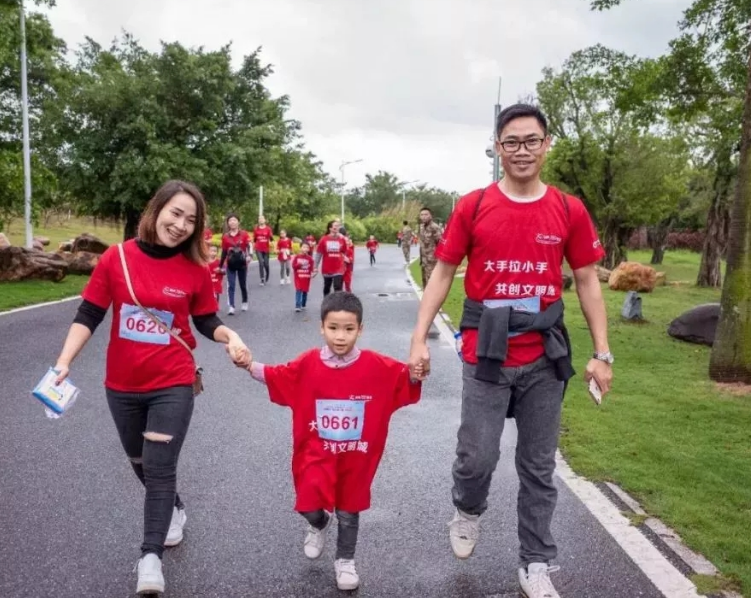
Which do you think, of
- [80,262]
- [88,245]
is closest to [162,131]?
[88,245]

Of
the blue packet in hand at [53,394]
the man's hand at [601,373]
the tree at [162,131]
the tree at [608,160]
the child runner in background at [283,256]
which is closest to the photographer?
the blue packet in hand at [53,394]

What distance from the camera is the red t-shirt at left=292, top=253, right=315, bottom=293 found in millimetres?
15047

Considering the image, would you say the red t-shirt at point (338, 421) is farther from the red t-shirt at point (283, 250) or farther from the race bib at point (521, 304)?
the red t-shirt at point (283, 250)

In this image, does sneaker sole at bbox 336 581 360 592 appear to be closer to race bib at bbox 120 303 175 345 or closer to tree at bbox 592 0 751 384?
race bib at bbox 120 303 175 345

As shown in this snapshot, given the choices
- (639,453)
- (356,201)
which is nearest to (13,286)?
(639,453)

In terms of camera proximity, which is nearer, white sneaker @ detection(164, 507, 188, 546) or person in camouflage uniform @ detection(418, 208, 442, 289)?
white sneaker @ detection(164, 507, 188, 546)

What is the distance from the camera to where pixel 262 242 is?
850 inches

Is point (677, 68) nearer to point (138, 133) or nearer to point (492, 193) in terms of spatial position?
point (492, 193)

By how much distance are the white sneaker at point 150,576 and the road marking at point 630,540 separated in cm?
225

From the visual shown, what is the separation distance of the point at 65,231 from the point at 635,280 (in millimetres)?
38545

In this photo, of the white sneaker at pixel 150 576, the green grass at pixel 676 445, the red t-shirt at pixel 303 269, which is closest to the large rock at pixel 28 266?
the red t-shirt at pixel 303 269

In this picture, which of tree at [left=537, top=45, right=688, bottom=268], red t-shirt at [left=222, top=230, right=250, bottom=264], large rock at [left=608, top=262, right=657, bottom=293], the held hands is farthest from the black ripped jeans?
tree at [left=537, top=45, right=688, bottom=268]

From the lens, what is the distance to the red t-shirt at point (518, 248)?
334 cm

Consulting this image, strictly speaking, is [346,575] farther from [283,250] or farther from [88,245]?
[88,245]
